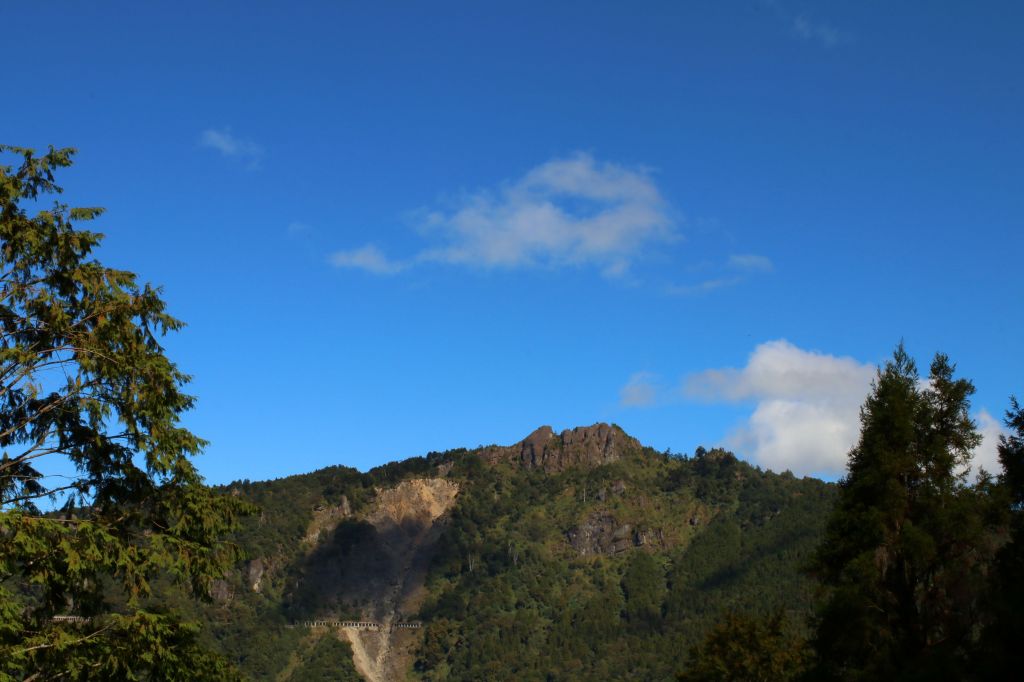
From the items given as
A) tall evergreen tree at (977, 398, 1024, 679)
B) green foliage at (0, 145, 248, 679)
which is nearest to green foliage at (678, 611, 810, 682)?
tall evergreen tree at (977, 398, 1024, 679)

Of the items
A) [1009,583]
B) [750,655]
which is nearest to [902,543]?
[1009,583]

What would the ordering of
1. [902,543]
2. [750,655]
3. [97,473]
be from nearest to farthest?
1. [97,473]
2. [902,543]
3. [750,655]

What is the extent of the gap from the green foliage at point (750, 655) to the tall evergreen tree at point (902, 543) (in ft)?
52.6

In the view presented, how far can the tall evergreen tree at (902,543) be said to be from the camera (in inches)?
1316

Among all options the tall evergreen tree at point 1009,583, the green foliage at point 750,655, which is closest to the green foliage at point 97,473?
the tall evergreen tree at point 1009,583

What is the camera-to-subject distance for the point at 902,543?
112 ft

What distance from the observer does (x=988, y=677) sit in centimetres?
2797

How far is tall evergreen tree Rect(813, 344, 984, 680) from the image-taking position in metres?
33.4

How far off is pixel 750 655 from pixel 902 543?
20.5 m

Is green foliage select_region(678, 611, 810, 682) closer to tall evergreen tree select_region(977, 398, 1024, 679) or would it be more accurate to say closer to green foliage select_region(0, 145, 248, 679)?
tall evergreen tree select_region(977, 398, 1024, 679)

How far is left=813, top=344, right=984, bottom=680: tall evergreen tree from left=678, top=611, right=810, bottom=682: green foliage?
52.6 feet

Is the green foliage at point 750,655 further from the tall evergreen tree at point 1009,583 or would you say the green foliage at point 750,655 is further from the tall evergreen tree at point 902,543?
the tall evergreen tree at point 1009,583

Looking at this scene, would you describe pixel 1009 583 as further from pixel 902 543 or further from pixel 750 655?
pixel 750 655

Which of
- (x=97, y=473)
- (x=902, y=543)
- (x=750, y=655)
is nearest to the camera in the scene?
(x=97, y=473)
